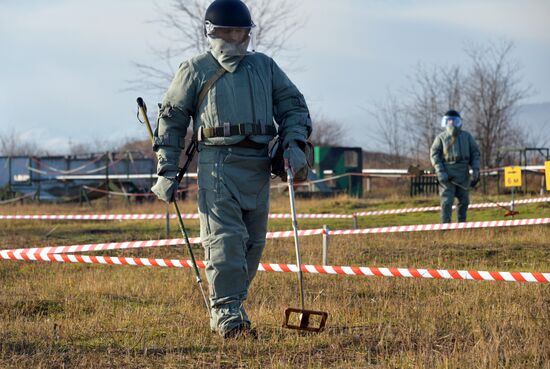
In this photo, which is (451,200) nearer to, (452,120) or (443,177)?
(443,177)

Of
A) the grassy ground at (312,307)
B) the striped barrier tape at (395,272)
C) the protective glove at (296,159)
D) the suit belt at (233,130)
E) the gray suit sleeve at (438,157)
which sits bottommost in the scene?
the grassy ground at (312,307)

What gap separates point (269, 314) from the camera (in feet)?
24.8

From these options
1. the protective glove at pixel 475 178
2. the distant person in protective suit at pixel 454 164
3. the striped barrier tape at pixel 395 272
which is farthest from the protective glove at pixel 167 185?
the protective glove at pixel 475 178

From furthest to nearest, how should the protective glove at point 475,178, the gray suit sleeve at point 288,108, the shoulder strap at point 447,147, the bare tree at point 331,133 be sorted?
the bare tree at point 331,133 < the shoulder strap at point 447,147 < the protective glove at point 475,178 < the gray suit sleeve at point 288,108

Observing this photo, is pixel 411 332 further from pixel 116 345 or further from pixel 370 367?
pixel 116 345

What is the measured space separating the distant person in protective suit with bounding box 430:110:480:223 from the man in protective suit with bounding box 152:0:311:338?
29.5 feet

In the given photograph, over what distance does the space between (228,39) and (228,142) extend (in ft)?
2.50

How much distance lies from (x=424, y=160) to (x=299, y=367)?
108 ft

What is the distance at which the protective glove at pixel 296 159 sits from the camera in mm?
6789

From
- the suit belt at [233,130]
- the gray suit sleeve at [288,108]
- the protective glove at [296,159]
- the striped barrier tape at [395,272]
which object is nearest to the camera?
the suit belt at [233,130]

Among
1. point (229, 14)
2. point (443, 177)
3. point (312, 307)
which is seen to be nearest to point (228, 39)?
point (229, 14)

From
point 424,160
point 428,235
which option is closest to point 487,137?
point 424,160

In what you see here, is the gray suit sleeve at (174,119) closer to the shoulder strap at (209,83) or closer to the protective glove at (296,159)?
the shoulder strap at (209,83)

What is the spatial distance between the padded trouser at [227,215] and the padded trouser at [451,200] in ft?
29.9
